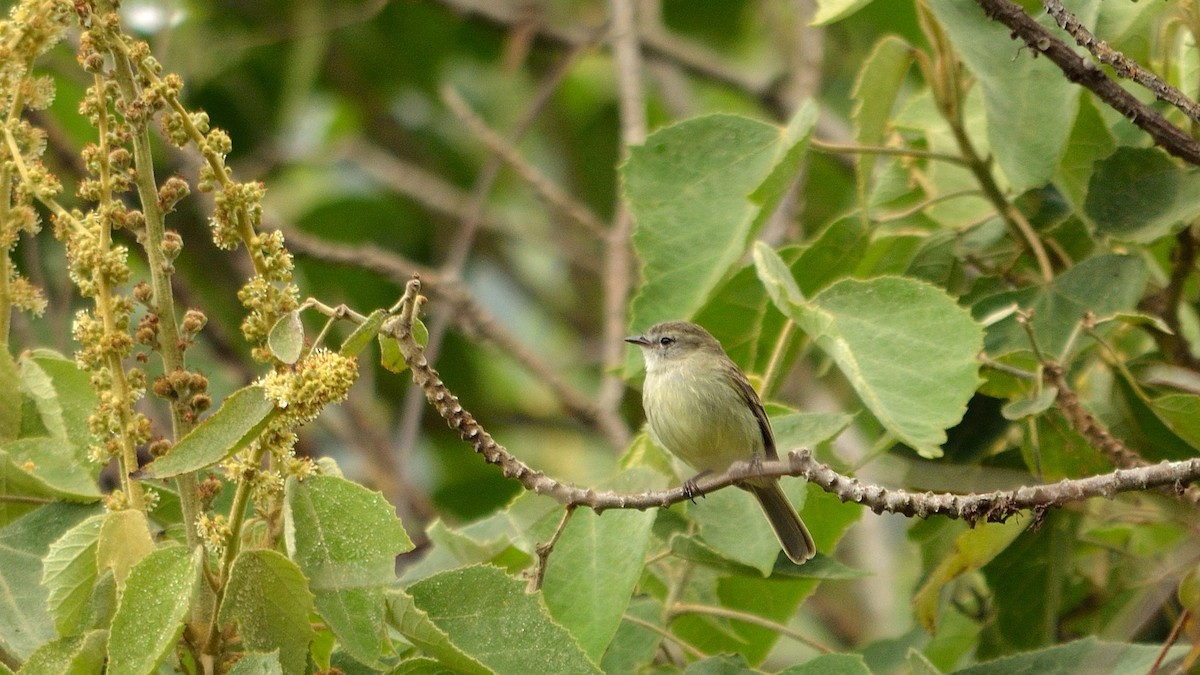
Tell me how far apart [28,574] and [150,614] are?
445 millimetres

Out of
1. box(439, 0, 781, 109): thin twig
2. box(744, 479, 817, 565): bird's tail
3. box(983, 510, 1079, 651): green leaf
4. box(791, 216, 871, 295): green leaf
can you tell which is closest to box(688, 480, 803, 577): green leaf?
box(744, 479, 817, 565): bird's tail

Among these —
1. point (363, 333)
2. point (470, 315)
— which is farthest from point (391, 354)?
point (470, 315)

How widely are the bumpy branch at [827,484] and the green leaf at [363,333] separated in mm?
26

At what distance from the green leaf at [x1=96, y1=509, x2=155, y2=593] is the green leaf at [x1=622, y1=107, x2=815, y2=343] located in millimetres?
1214

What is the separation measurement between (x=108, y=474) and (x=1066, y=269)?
9.84 feet

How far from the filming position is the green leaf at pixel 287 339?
1.82m

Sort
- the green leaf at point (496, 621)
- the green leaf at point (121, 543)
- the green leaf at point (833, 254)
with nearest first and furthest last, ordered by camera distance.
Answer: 1. the green leaf at point (121, 543)
2. the green leaf at point (496, 621)
3. the green leaf at point (833, 254)

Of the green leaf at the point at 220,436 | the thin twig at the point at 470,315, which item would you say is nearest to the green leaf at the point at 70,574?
the green leaf at the point at 220,436

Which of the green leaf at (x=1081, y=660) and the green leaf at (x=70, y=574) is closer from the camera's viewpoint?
the green leaf at (x=70, y=574)

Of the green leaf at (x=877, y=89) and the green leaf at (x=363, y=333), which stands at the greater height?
the green leaf at (x=877, y=89)

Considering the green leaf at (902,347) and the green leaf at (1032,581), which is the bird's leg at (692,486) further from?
the green leaf at (1032,581)

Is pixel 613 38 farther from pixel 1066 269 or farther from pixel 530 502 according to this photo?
pixel 530 502

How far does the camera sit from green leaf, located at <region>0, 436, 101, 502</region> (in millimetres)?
2242

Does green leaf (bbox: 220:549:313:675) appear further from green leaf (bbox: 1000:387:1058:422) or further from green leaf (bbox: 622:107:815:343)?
green leaf (bbox: 1000:387:1058:422)
